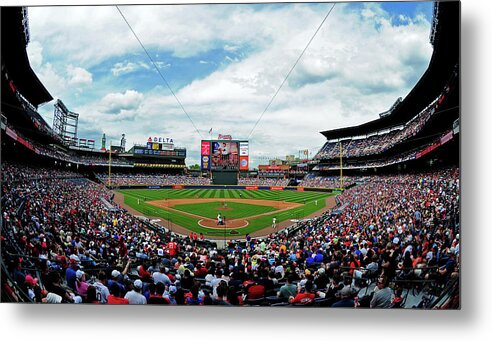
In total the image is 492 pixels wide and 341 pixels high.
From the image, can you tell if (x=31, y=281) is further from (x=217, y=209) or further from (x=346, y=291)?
(x=217, y=209)

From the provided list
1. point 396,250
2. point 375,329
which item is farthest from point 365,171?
point 375,329

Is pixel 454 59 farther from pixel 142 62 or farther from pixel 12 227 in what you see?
pixel 12 227

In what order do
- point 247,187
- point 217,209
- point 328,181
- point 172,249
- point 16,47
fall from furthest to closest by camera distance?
point 247,187, point 328,181, point 217,209, point 172,249, point 16,47

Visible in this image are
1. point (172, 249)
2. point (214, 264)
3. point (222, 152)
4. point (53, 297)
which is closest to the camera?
point (53, 297)

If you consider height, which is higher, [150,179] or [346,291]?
[150,179]

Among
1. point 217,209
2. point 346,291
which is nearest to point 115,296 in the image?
point 346,291

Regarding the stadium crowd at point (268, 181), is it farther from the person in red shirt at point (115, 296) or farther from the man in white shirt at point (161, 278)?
the person in red shirt at point (115, 296)
